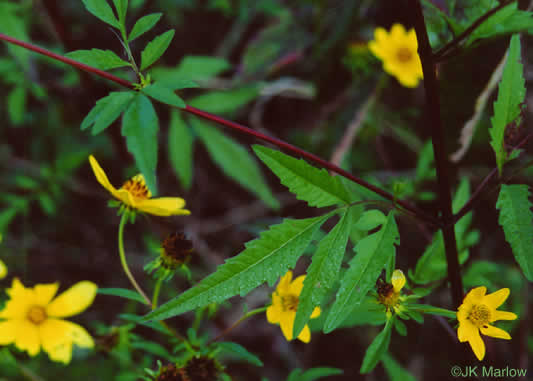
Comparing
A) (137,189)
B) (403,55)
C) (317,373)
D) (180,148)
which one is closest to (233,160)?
(180,148)

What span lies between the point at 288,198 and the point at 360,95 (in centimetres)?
59

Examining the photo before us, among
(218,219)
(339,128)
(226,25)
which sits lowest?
(218,219)

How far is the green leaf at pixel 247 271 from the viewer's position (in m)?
0.76

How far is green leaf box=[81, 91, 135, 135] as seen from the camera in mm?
782

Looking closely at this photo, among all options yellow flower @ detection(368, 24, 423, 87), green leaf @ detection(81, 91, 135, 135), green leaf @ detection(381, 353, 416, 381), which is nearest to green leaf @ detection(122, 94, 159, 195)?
green leaf @ detection(81, 91, 135, 135)

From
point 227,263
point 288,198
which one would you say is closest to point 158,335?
point 288,198

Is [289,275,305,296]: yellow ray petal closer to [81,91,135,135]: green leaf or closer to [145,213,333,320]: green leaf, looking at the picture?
[145,213,333,320]: green leaf

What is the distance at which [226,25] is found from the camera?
248 cm

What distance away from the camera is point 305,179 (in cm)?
84

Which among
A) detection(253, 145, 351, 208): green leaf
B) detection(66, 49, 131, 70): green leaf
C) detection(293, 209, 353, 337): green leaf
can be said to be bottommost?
detection(293, 209, 353, 337): green leaf

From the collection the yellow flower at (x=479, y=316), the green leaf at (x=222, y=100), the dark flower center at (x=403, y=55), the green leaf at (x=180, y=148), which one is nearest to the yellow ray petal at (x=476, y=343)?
the yellow flower at (x=479, y=316)

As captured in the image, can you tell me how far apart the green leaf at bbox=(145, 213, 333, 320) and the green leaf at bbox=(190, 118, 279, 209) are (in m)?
0.94

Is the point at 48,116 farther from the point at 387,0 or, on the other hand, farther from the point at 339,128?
the point at 387,0

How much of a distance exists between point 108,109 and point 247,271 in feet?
1.20
